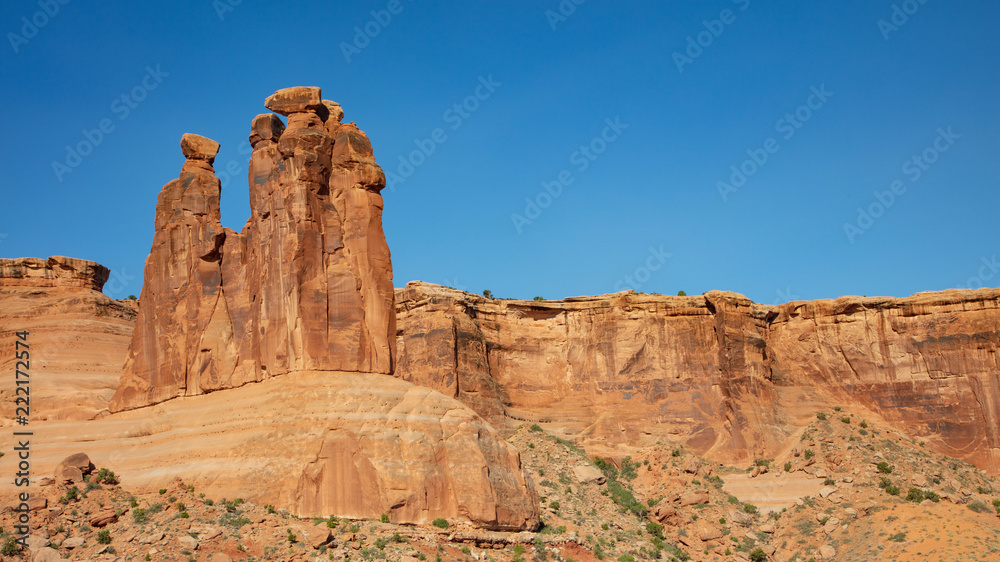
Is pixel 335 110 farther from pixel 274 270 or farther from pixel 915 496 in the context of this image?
pixel 915 496

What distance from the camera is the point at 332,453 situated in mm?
50500

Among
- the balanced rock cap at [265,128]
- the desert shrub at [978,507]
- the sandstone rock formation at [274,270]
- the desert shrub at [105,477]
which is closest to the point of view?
the desert shrub at [105,477]


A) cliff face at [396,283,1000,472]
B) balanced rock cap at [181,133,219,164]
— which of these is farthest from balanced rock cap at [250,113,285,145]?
cliff face at [396,283,1000,472]

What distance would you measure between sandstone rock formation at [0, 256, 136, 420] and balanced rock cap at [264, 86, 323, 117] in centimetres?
2206

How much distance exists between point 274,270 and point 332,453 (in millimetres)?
11343

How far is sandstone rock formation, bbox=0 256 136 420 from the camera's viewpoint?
7075 cm

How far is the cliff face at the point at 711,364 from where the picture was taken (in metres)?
83.3

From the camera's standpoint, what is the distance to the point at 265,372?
56000 mm

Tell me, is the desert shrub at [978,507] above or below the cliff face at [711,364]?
below

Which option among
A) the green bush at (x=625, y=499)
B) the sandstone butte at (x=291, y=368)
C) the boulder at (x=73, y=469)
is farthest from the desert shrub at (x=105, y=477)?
the green bush at (x=625, y=499)

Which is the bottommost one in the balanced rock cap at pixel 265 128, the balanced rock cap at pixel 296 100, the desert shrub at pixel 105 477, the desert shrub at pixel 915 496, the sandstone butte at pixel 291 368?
the desert shrub at pixel 915 496

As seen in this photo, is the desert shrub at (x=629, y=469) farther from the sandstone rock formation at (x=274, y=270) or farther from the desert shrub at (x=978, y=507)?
the sandstone rock formation at (x=274, y=270)

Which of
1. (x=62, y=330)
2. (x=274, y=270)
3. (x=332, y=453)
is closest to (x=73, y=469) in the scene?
(x=332, y=453)

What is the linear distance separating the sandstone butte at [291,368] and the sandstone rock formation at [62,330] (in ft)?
36.0
